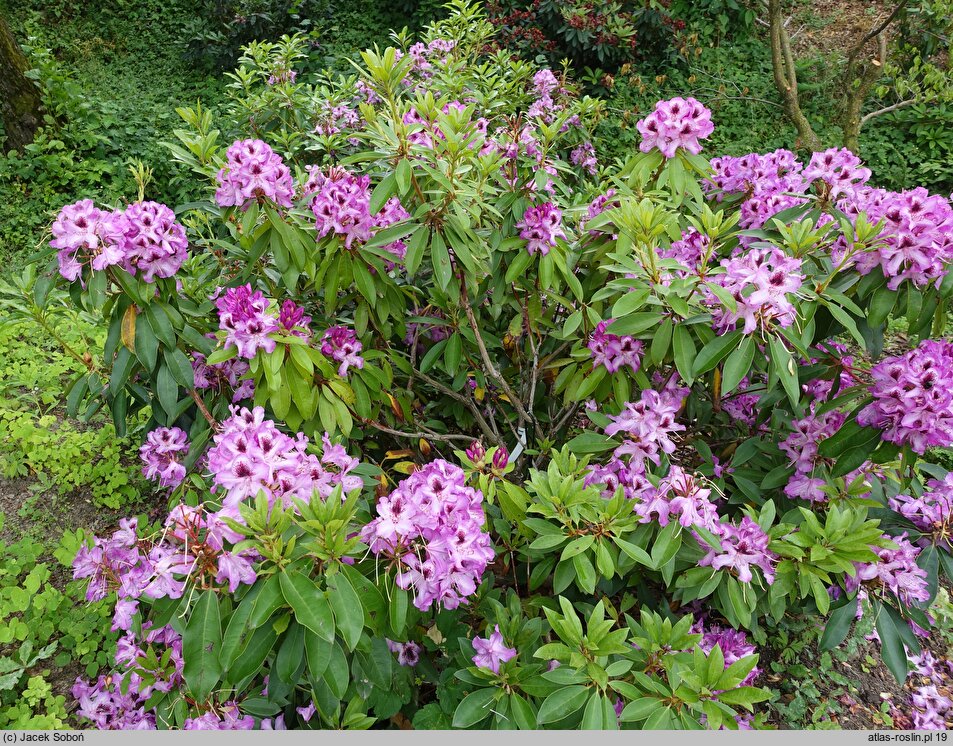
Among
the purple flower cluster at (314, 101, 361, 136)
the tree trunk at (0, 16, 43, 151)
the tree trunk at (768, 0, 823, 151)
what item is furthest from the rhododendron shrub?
the tree trunk at (0, 16, 43, 151)

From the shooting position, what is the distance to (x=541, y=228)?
2004 millimetres

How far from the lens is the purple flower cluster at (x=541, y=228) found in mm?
2006

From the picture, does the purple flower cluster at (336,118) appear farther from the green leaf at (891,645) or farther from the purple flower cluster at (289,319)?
the green leaf at (891,645)

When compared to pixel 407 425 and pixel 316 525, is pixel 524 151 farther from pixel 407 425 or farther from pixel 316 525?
pixel 316 525

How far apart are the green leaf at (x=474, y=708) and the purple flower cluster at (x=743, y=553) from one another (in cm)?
60

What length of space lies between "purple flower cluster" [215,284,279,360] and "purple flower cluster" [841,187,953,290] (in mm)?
1482

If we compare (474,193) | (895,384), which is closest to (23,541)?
(474,193)

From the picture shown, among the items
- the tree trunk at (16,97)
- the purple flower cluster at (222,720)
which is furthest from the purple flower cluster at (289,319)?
the tree trunk at (16,97)

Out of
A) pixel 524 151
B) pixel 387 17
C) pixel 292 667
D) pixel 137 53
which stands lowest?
pixel 137 53

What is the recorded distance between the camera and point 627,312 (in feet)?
5.54

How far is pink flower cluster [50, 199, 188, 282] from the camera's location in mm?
1827

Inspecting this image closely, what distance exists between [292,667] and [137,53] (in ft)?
29.0

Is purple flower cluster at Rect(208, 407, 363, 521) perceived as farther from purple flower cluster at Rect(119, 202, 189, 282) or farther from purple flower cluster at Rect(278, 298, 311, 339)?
purple flower cluster at Rect(119, 202, 189, 282)

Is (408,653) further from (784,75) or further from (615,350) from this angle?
(784,75)
